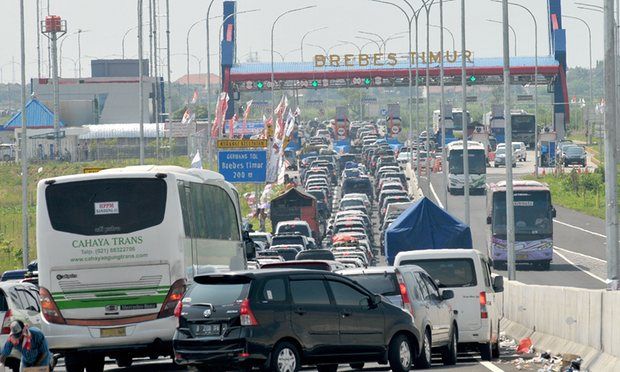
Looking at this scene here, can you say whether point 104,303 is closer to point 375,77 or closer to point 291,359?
point 291,359

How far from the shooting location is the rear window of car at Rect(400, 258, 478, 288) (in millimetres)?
26422

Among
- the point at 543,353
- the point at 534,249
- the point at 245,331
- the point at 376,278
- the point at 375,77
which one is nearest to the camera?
the point at 245,331

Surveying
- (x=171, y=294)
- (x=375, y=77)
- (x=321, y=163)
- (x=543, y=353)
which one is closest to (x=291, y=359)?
(x=171, y=294)

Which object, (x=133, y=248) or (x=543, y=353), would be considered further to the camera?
(x=543, y=353)

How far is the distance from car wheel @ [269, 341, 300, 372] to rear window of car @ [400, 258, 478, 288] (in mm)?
6403

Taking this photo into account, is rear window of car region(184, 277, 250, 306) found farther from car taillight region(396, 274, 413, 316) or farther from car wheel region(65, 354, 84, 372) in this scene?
car wheel region(65, 354, 84, 372)

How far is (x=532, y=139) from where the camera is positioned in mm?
130500

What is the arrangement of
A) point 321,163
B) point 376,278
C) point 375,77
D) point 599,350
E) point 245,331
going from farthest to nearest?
point 375,77 < point 321,163 < point 376,278 < point 599,350 < point 245,331

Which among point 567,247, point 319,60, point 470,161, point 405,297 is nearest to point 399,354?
point 405,297

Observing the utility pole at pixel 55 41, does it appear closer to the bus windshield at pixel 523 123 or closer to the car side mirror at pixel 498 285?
the bus windshield at pixel 523 123

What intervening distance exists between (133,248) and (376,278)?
343 centimetres

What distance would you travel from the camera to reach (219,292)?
1994 centimetres

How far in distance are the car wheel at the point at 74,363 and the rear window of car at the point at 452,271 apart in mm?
5665

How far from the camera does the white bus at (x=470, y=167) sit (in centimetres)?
8712
